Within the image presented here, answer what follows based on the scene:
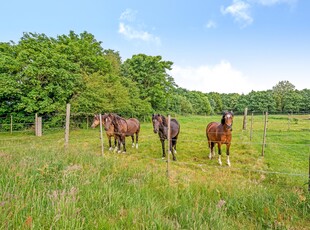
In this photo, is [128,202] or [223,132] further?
[223,132]

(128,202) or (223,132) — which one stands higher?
(223,132)

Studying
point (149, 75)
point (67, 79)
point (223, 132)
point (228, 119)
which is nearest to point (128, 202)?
point (228, 119)

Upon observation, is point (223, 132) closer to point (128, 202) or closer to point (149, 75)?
point (128, 202)

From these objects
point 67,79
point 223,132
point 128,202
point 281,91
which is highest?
point 281,91

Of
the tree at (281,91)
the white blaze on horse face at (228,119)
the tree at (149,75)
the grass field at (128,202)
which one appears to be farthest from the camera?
the tree at (281,91)

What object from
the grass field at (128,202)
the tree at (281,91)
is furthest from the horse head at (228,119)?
the tree at (281,91)

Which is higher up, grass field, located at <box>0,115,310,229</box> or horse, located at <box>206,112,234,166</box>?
horse, located at <box>206,112,234,166</box>

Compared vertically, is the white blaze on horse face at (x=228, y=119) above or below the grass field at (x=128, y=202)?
above

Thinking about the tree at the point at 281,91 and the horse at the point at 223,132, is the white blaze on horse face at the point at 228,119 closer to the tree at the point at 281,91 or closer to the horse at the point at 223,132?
the horse at the point at 223,132

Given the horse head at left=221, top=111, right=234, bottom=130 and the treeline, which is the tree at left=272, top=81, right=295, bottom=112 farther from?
the horse head at left=221, top=111, right=234, bottom=130

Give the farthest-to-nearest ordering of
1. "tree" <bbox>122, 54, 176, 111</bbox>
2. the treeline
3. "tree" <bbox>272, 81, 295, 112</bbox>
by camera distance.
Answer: "tree" <bbox>272, 81, 295, 112</bbox> < "tree" <bbox>122, 54, 176, 111</bbox> < the treeline

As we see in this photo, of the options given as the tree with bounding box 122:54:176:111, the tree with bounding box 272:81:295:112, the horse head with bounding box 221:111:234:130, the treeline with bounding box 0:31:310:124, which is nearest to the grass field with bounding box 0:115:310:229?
the horse head with bounding box 221:111:234:130

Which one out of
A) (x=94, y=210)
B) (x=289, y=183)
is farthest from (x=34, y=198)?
(x=289, y=183)

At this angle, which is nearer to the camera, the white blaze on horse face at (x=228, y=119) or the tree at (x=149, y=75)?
the white blaze on horse face at (x=228, y=119)
